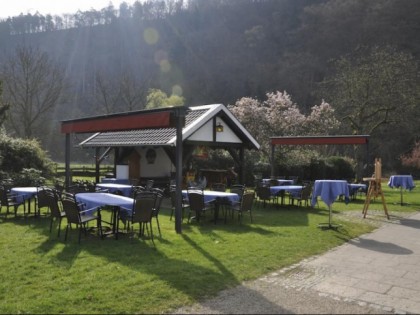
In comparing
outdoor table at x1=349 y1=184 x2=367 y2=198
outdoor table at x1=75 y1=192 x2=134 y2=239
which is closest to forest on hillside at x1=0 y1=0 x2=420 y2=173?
outdoor table at x1=349 y1=184 x2=367 y2=198

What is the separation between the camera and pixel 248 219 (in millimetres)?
10250

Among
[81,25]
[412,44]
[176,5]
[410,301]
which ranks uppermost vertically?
[176,5]

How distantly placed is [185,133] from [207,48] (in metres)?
52.1

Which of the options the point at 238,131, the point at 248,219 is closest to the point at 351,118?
the point at 238,131

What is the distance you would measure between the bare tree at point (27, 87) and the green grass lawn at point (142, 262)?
2302cm

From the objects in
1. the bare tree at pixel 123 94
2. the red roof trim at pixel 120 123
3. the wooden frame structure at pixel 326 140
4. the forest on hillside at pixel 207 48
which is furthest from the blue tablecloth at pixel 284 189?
the bare tree at pixel 123 94

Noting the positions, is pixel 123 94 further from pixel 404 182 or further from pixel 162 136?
pixel 404 182

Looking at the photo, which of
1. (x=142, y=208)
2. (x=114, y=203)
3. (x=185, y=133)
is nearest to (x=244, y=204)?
(x=142, y=208)

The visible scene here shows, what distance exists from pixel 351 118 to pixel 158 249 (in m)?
22.2

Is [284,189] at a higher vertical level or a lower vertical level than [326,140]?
lower

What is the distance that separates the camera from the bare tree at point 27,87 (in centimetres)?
3009

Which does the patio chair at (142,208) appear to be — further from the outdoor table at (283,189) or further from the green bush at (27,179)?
the green bush at (27,179)

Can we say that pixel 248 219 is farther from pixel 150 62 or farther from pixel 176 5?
pixel 176 5

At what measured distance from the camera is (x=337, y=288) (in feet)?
16.0
